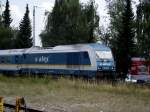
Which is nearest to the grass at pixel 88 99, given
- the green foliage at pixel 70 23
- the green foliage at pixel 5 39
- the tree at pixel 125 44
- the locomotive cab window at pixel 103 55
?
the locomotive cab window at pixel 103 55

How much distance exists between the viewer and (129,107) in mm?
17062

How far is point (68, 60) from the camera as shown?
42.3m

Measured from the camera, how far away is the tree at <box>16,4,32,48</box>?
81.0 meters

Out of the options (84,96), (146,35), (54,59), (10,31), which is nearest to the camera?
(84,96)

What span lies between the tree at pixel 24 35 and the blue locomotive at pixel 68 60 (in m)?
28.7

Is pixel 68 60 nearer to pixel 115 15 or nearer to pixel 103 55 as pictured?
pixel 103 55

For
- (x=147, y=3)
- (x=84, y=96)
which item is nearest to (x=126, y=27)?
(x=147, y=3)

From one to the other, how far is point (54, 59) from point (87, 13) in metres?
29.7

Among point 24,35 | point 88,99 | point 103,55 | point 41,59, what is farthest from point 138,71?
point 24,35

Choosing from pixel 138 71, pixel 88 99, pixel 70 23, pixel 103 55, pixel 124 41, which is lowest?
pixel 138 71

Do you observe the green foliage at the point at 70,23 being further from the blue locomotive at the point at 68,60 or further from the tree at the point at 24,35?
the blue locomotive at the point at 68,60

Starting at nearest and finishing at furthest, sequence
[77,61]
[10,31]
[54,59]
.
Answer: [77,61], [54,59], [10,31]

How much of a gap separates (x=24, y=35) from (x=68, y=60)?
4154 centimetres

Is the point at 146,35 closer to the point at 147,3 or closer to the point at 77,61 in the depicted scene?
the point at 147,3
